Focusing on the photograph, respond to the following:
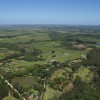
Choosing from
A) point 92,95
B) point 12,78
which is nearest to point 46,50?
point 12,78

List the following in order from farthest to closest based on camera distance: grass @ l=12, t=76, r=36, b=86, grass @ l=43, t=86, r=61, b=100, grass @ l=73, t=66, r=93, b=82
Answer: grass @ l=73, t=66, r=93, b=82 → grass @ l=12, t=76, r=36, b=86 → grass @ l=43, t=86, r=61, b=100

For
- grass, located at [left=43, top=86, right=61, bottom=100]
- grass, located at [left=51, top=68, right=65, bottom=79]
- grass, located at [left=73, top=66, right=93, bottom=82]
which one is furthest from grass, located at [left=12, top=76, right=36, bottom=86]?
grass, located at [left=73, top=66, right=93, bottom=82]

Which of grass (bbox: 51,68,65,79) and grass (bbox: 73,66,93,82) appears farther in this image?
grass (bbox: 51,68,65,79)

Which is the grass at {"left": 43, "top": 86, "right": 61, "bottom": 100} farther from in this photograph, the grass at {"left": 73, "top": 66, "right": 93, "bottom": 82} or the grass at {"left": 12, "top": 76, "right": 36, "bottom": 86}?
the grass at {"left": 73, "top": 66, "right": 93, "bottom": 82}

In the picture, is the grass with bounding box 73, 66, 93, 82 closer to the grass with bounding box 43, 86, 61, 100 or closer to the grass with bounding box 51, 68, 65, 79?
the grass with bounding box 51, 68, 65, 79

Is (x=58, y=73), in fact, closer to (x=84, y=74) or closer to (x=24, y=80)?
(x=84, y=74)

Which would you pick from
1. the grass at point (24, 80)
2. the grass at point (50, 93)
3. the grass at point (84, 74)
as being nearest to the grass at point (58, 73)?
the grass at point (84, 74)

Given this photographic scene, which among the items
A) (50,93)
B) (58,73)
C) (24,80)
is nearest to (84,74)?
(58,73)

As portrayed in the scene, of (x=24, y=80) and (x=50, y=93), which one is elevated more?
(x=50, y=93)

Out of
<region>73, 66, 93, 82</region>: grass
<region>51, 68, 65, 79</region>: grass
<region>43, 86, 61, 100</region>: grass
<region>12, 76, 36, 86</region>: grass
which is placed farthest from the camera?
<region>51, 68, 65, 79</region>: grass

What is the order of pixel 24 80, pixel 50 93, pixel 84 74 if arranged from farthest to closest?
pixel 84 74
pixel 24 80
pixel 50 93

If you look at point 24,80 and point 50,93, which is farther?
point 24,80
